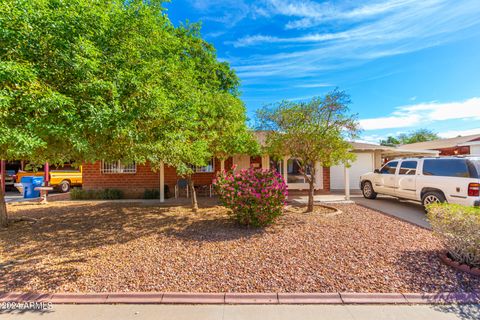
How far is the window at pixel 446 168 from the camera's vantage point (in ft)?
23.6

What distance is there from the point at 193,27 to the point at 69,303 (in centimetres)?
1201

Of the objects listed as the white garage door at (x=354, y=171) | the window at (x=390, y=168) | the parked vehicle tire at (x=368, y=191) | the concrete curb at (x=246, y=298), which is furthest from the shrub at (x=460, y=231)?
the white garage door at (x=354, y=171)

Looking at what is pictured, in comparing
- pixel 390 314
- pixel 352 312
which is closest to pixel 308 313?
pixel 352 312

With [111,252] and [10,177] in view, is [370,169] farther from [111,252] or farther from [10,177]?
[10,177]

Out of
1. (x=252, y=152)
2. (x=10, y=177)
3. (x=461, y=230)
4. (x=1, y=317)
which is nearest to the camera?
(x=1, y=317)

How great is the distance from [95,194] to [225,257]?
10610mm

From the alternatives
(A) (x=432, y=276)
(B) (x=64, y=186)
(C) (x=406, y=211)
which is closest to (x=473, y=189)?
(C) (x=406, y=211)

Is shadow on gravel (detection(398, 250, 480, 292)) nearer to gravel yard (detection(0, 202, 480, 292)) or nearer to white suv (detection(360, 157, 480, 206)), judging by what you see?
gravel yard (detection(0, 202, 480, 292))

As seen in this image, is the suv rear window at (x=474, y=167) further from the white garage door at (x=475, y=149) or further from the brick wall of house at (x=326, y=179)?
the white garage door at (x=475, y=149)

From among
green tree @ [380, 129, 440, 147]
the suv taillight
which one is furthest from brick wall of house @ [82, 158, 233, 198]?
green tree @ [380, 129, 440, 147]

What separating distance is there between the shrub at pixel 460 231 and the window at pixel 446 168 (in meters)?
3.81

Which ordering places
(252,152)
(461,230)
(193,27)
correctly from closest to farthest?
(461,230) → (252,152) → (193,27)

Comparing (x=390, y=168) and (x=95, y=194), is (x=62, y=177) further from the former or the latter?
(x=390, y=168)

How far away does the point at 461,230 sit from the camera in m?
4.05
